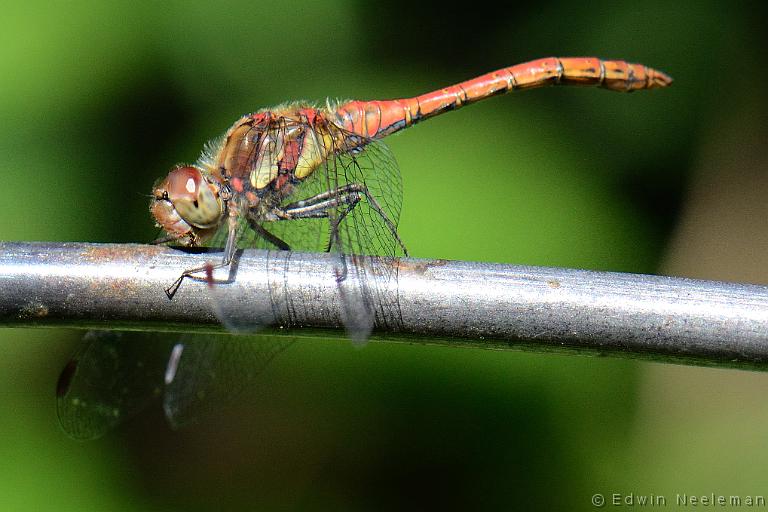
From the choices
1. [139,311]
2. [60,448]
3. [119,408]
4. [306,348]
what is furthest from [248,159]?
[139,311]

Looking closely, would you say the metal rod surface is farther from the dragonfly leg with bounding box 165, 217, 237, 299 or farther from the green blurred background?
the green blurred background

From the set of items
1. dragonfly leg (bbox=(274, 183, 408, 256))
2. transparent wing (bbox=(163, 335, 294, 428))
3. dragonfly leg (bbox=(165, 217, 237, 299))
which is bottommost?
transparent wing (bbox=(163, 335, 294, 428))

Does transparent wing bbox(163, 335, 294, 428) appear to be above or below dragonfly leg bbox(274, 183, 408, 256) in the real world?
below

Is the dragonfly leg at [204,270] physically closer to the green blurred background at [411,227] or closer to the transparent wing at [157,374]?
the transparent wing at [157,374]

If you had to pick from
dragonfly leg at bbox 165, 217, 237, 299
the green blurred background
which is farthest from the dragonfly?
dragonfly leg at bbox 165, 217, 237, 299

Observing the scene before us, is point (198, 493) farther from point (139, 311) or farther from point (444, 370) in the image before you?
point (139, 311)

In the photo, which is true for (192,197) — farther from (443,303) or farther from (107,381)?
(443,303)
